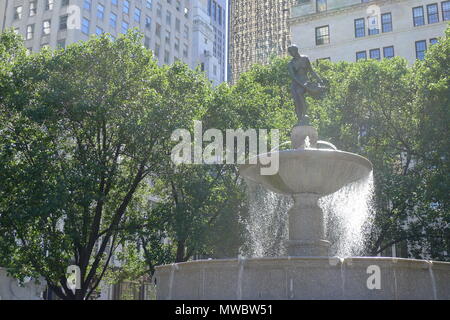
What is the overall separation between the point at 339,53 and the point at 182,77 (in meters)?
28.1

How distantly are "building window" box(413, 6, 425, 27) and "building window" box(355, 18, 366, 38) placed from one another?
4.24 meters

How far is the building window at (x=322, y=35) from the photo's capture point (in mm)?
49438

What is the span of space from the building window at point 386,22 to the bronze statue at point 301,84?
113 feet

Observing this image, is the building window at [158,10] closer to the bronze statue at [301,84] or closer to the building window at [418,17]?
the building window at [418,17]

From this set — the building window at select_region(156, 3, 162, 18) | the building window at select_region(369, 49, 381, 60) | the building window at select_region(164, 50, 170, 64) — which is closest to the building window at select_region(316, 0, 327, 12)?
the building window at select_region(369, 49, 381, 60)

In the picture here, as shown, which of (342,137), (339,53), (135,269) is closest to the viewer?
(342,137)

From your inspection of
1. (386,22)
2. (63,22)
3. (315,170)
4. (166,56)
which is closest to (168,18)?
(166,56)

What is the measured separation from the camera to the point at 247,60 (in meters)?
119

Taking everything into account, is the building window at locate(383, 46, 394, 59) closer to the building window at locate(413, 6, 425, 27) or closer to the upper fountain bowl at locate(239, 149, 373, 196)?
the building window at locate(413, 6, 425, 27)

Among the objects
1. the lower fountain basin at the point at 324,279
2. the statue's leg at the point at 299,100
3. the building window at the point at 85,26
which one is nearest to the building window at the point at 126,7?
the building window at the point at 85,26

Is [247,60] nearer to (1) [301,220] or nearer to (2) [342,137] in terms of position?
(2) [342,137]

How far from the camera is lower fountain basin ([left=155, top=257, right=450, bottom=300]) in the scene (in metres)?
10.6
